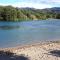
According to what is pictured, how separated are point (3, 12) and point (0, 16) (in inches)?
397

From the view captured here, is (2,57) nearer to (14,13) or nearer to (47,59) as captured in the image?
(47,59)

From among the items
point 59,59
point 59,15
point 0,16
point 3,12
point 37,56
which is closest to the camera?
point 59,59

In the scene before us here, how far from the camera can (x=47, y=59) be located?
14.4 m

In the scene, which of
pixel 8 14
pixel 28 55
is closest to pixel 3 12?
pixel 8 14

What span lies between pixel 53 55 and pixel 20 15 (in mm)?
136560

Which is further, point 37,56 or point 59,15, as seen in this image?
point 59,15

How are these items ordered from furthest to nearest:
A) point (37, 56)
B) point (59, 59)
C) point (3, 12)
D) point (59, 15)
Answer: point (59, 15) → point (3, 12) → point (37, 56) → point (59, 59)

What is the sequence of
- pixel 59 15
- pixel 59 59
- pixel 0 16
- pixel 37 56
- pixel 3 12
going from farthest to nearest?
A: pixel 59 15, pixel 3 12, pixel 0 16, pixel 37 56, pixel 59 59

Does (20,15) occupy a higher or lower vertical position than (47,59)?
lower

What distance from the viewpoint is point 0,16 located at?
138500 mm

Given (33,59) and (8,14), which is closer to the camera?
(33,59)

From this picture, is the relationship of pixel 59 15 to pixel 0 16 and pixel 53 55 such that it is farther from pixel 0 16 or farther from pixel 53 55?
pixel 53 55

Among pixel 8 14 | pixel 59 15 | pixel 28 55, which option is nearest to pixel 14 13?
pixel 8 14

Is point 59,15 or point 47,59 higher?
point 47,59
